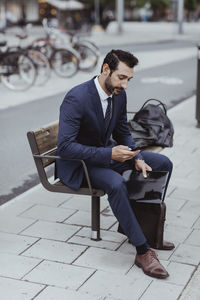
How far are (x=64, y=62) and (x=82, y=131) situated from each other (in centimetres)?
1080

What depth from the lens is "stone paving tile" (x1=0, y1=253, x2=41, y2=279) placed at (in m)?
4.04

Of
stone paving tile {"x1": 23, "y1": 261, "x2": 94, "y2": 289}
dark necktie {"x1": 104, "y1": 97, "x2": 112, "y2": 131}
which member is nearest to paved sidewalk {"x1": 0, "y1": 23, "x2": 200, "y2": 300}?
stone paving tile {"x1": 23, "y1": 261, "x2": 94, "y2": 289}

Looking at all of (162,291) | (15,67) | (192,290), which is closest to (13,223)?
(162,291)

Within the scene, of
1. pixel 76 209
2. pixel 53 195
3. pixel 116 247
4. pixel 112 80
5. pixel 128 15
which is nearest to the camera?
pixel 112 80

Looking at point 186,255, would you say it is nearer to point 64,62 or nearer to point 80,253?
point 80,253

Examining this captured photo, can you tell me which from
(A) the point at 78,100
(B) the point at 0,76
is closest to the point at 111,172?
(A) the point at 78,100

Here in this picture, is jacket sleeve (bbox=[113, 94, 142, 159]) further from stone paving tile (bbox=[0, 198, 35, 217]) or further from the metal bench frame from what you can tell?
stone paving tile (bbox=[0, 198, 35, 217])

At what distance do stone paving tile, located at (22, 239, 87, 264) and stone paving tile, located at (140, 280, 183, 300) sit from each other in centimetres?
69

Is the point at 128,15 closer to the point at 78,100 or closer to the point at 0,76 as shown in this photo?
the point at 0,76

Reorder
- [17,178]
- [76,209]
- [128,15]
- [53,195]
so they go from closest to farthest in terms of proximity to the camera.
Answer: [76,209], [53,195], [17,178], [128,15]

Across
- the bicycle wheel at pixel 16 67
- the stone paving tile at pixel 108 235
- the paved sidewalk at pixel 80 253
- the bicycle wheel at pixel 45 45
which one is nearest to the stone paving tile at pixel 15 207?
the paved sidewalk at pixel 80 253

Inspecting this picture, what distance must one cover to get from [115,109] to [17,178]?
99.4 inches

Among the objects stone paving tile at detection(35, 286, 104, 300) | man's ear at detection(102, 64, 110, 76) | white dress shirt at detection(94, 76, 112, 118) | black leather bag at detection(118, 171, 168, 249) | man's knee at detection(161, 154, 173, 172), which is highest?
man's ear at detection(102, 64, 110, 76)

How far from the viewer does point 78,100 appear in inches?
165
